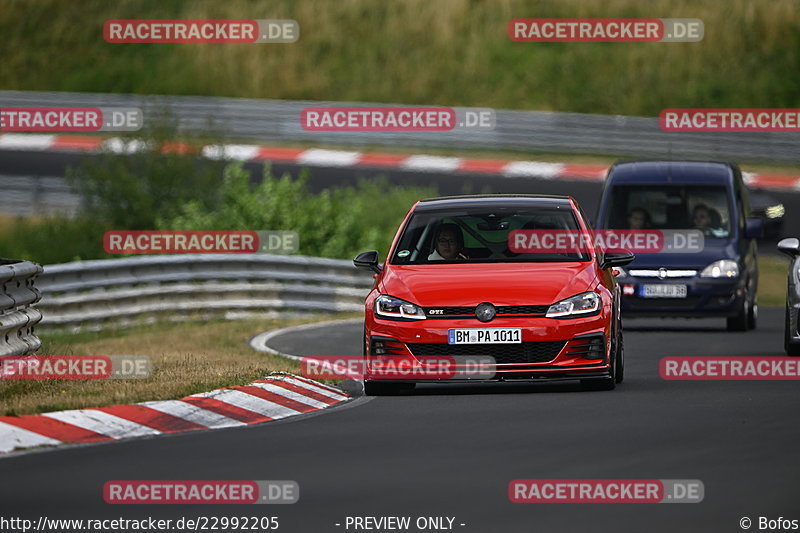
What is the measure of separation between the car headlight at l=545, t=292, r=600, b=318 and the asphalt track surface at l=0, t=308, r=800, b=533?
1.99 feet

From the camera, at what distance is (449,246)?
562 inches

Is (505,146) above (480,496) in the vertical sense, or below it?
above

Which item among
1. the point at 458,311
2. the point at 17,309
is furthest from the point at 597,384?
the point at 17,309

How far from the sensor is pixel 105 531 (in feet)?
25.5

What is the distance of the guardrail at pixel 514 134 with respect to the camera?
38.5 meters

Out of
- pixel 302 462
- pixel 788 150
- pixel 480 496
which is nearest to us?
pixel 480 496

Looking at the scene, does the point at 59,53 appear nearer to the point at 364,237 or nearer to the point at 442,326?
the point at 364,237

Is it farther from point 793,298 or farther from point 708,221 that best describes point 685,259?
point 793,298

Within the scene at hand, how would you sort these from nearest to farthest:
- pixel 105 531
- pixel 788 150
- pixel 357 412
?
pixel 105 531
pixel 357 412
pixel 788 150

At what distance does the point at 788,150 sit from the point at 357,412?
27.5 metres

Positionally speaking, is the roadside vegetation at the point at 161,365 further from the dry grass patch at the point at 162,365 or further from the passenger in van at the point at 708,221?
the passenger in van at the point at 708,221

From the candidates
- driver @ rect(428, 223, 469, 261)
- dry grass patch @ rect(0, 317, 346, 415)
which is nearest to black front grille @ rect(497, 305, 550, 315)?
driver @ rect(428, 223, 469, 261)

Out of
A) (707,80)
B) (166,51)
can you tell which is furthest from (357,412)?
(166,51)

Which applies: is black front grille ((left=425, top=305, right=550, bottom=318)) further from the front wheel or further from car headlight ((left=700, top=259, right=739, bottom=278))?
car headlight ((left=700, top=259, right=739, bottom=278))
